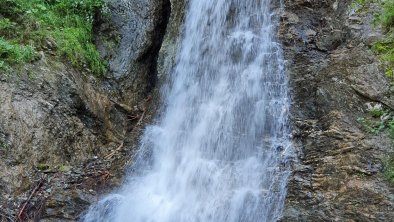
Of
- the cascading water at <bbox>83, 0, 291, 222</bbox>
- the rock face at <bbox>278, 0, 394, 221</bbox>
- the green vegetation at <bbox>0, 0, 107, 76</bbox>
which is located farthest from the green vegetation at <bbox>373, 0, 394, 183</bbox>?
the green vegetation at <bbox>0, 0, 107, 76</bbox>

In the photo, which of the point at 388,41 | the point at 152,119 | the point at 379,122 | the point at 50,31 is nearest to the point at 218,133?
the point at 152,119

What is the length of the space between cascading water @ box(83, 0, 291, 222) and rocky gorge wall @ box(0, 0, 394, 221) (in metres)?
0.24

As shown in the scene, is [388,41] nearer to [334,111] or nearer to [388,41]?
[388,41]

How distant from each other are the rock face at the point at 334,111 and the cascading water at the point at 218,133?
248 millimetres

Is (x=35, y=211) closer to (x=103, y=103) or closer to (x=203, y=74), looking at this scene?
(x=103, y=103)

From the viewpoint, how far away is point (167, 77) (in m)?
7.96

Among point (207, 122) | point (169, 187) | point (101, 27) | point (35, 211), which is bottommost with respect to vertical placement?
point (35, 211)

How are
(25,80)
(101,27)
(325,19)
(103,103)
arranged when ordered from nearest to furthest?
(25,80) → (325,19) → (103,103) → (101,27)

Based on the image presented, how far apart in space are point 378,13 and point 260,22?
6.67 feet

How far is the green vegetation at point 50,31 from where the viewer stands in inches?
265

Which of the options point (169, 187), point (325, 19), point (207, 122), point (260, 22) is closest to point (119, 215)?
point (169, 187)

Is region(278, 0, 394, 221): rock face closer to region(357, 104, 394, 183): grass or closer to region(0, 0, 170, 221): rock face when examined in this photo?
region(357, 104, 394, 183): grass

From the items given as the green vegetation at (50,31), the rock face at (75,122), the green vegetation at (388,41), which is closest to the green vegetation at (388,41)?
the green vegetation at (388,41)

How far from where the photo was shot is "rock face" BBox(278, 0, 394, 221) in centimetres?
452
